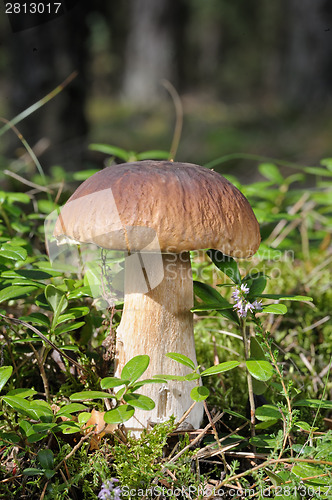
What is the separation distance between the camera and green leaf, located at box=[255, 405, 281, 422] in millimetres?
1303

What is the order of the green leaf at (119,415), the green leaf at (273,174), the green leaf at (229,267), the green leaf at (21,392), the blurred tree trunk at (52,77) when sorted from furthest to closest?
the blurred tree trunk at (52,77) → the green leaf at (273,174) → the green leaf at (229,267) → the green leaf at (21,392) → the green leaf at (119,415)

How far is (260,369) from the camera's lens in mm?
1235

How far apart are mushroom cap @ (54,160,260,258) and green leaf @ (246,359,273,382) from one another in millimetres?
329

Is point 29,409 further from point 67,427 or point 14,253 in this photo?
point 14,253

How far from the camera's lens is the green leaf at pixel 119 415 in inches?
41.2

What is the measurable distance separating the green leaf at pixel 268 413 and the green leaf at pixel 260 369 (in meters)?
0.17

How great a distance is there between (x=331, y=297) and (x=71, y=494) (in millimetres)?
1996

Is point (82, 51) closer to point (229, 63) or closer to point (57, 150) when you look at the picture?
point (57, 150)

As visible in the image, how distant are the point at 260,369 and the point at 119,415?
1.41ft

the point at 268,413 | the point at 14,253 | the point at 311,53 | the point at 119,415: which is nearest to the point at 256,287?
the point at 268,413

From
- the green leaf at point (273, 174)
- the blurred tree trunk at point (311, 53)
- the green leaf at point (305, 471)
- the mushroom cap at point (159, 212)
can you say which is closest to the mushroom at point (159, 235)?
the mushroom cap at point (159, 212)

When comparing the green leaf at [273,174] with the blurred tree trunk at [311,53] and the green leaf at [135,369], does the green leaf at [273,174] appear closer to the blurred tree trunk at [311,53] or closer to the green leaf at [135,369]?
the green leaf at [135,369]

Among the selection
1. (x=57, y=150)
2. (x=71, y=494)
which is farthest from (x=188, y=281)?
(x=57, y=150)

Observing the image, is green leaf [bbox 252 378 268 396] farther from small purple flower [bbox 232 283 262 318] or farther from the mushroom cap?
the mushroom cap
